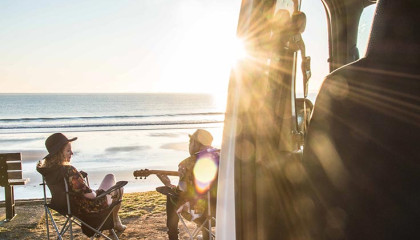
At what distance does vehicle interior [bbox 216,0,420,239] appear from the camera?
1.28 meters

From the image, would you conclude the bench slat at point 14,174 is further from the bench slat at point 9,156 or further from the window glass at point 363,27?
the window glass at point 363,27

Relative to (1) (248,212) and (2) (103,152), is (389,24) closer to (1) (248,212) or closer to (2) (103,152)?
(1) (248,212)

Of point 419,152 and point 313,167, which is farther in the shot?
point 313,167

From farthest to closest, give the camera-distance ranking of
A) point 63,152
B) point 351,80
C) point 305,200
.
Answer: point 63,152 < point 305,200 < point 351,80

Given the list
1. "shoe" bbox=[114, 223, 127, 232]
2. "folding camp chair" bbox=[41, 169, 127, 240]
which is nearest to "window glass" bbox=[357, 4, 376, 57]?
"folding camp chair" bbox=[41, 169, 127, 240]

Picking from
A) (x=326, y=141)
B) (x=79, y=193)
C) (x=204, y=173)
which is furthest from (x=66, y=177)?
(x=326, y=141)

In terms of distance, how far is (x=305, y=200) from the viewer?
5.37ft

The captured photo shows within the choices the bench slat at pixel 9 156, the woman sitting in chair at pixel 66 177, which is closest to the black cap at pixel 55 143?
the woman sitting in chair at pixel 66 177

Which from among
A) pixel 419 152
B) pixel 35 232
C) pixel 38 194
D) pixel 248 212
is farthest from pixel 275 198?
pixel 38 194

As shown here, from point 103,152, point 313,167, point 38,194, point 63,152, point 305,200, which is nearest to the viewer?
point 313,167

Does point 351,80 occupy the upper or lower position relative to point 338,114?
upper

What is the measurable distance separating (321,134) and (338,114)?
11 centimetres

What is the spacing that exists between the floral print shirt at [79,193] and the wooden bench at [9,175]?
2.28 metres

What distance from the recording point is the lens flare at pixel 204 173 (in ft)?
14.2
